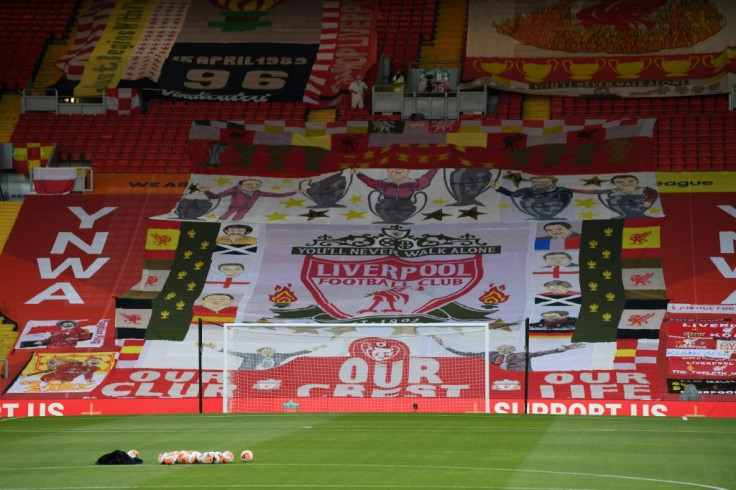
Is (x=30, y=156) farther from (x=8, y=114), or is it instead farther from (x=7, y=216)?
(x=8, y=114)

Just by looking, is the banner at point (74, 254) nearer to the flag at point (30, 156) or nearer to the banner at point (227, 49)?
the flag at point (30, 156)

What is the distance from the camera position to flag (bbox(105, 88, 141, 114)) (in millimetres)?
33406

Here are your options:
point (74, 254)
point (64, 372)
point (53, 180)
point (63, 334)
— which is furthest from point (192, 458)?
point (53, 180)

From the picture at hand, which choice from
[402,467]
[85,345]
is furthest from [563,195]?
[402,467]

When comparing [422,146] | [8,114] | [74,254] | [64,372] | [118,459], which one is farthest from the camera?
[8,114]

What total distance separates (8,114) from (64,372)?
38.9 ft

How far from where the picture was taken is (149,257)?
28.0 meters

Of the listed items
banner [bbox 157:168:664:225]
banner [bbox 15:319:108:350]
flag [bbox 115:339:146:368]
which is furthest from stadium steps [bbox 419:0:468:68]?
flag [bbox 115:339:146:368]

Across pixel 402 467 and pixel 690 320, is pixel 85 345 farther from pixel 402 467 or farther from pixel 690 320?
pixel 402 467

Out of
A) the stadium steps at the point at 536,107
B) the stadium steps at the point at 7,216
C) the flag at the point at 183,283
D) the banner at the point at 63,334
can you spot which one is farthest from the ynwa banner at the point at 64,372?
the stadium steps at the point at 536,107

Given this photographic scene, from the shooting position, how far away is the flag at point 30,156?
31.4 metres

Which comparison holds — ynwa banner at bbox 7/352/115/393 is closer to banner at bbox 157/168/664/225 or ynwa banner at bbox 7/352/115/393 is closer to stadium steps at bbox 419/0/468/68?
banner at bbox 157/168/664/225

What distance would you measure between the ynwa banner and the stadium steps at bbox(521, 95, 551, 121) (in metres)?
13.2

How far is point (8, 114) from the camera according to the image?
111 feet
